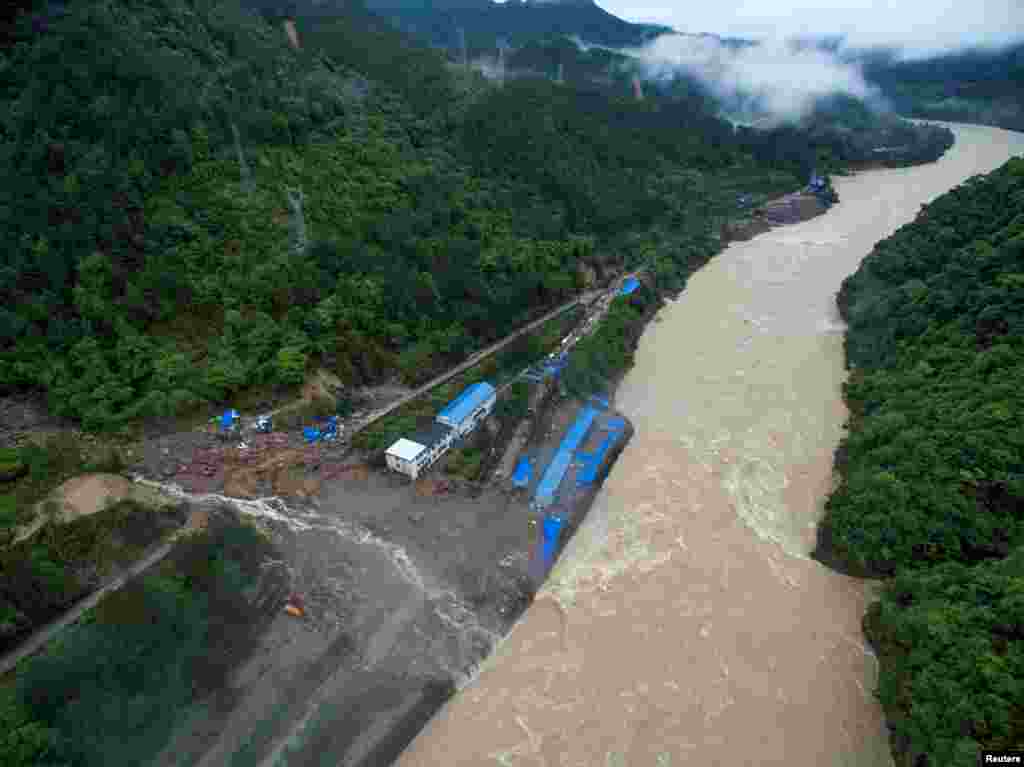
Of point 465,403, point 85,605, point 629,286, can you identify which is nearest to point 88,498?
point 85,605

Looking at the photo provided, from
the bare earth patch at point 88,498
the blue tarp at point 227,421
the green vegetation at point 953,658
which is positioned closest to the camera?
the green vegetation at point 953,658

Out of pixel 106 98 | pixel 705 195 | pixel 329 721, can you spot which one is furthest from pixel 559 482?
pixel 705 195

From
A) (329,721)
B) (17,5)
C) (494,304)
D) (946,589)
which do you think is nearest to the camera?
(329,721)

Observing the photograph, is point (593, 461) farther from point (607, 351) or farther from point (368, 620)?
point (368, 620)

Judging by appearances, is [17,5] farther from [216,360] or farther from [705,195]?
[705,195]

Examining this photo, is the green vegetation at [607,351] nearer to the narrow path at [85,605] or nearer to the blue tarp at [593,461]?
the blue tarp at [593,461]

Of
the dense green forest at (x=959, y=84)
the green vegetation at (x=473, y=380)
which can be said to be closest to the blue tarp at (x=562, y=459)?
the green vegetation at (x=473, y=380)

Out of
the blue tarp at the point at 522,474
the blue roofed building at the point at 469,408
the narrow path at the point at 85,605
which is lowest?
the blue tarp at the point at 522,474
